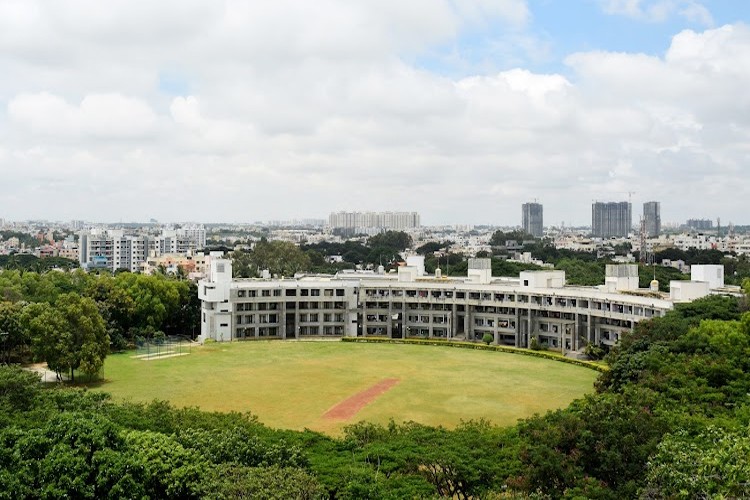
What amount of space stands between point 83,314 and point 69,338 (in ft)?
8.04

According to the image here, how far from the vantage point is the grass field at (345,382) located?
36.2m

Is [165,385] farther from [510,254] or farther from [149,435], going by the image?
[510,254]

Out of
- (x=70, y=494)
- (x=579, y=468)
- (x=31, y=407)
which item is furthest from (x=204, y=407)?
(x=579, y=468)

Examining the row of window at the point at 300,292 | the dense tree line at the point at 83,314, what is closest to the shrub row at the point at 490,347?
the row of window at the point at 300,292

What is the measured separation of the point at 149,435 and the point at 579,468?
39.6ft

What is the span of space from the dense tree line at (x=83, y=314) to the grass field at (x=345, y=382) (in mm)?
2898

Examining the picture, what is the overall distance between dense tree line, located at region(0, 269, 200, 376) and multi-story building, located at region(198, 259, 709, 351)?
3763 mm

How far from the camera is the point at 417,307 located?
66.4m

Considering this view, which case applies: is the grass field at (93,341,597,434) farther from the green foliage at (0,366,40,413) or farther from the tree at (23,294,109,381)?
the green foliage at (0,366,40,413)

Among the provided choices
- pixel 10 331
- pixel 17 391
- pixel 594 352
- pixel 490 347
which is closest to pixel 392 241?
pixel 490 347

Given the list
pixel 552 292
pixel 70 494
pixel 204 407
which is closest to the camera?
pixel 70 494

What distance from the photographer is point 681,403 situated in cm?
2592

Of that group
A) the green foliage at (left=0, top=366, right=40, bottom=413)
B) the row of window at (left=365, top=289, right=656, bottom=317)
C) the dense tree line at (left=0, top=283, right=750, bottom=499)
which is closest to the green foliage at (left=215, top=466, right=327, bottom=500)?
the dense tree line at (left=0, top=283, right=750, bottom=499)

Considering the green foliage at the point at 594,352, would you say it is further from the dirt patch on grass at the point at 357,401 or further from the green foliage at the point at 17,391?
the green foliage at the point at 17,391
